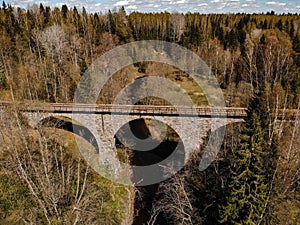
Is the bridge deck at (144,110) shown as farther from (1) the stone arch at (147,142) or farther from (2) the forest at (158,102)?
(1) the stone arch at (147,142)

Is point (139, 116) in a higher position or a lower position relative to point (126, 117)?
higher

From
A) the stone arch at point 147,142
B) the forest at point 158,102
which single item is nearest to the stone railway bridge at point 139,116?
the forest at point 158,102

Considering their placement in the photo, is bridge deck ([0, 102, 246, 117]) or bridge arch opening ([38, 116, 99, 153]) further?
bridge arch opening ([38, 116, 99, 153])

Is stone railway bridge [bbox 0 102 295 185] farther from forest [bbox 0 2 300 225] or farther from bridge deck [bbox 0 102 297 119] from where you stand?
forest [bbox 0 2 300 225]

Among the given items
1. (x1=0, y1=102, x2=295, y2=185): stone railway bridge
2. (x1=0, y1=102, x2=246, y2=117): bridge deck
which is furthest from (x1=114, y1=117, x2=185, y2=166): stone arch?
(x1=0, y1=102, x2=246, y2=117): bridge deck

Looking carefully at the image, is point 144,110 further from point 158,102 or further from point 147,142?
point 158,102

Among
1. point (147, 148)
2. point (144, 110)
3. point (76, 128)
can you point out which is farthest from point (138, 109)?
point (147, 148)

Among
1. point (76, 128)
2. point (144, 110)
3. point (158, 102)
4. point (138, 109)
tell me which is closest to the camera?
point (144, 110)
